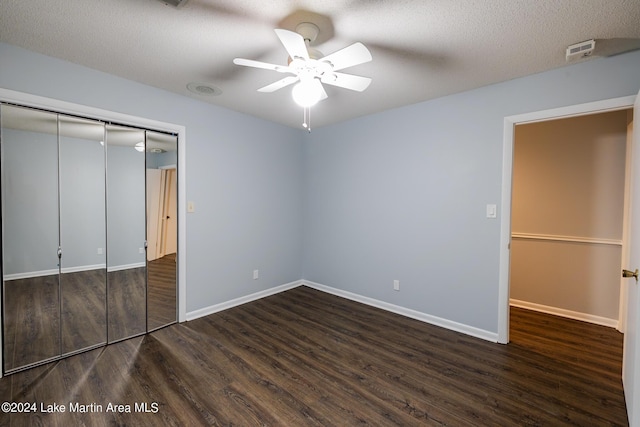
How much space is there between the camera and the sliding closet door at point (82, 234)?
7.96 feet

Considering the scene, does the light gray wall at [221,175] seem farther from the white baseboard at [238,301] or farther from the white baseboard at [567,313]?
the white baseboard at [567,313]

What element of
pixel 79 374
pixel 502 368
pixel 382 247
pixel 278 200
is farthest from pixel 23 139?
pixel 502 368

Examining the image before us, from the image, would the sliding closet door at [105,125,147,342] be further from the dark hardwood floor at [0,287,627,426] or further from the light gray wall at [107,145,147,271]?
the dark hardwood floor at [0,287,627,426]

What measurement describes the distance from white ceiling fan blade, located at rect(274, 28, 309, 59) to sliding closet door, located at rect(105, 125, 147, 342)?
79.9 inches

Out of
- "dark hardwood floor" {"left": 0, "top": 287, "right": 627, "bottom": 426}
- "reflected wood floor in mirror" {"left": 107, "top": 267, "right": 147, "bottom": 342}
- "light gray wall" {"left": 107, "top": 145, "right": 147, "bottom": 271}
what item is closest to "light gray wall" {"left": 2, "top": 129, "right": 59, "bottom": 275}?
"light gray wall" {"left": 107, "top": 145, "right": 147, "bottom": 271}

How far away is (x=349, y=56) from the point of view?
1.61 metres

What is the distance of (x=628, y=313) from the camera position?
1.94 metres

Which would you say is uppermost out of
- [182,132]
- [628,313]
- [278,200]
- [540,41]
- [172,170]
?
[540,41]

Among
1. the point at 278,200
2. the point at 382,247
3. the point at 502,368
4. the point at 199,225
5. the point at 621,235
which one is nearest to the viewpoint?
the point at 502,368

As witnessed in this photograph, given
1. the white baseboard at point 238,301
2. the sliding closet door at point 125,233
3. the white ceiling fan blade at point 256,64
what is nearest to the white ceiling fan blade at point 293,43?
the white ceiling fan blade at point 256,64

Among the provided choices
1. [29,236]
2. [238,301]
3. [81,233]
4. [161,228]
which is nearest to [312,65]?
[161,228]

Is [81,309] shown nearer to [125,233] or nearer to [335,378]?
[125,233]

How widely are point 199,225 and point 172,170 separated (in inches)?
26.4

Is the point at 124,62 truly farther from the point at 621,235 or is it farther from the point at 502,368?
the point at 621,235
